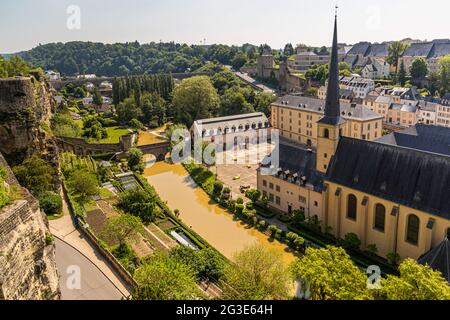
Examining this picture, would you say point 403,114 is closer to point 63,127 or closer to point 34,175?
point 63,127

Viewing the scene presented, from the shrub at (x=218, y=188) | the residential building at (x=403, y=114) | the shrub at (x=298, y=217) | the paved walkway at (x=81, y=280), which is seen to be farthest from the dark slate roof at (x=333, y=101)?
the residential building at (x=403, y=114)

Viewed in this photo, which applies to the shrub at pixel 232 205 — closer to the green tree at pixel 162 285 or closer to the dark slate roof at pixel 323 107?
the green tree at pixel 162 285

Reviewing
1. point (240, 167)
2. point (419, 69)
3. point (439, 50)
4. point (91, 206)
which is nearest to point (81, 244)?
point (91, 206)

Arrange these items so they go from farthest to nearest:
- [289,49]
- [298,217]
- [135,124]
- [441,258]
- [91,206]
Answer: [289,49], [135,124], [91,206], [298,217], [441,258]

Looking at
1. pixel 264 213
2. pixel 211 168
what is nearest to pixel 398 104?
pixel 211 168

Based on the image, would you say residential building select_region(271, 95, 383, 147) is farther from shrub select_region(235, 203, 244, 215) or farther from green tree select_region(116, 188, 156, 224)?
green tree select_region(116, 188, 156, 224)
